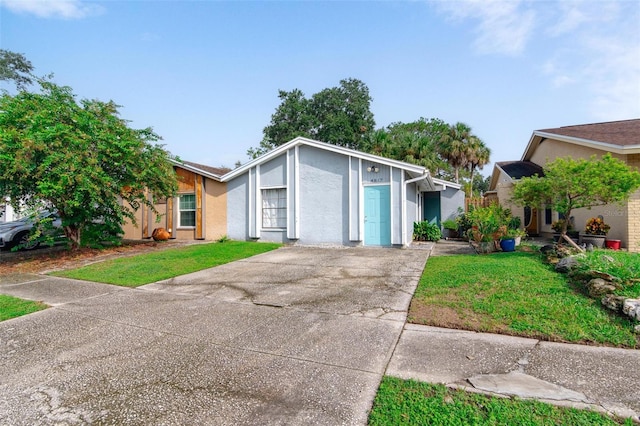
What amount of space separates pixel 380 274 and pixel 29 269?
966 centimetres

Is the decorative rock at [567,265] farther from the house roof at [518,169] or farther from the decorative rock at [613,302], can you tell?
the house roof at [518,169]

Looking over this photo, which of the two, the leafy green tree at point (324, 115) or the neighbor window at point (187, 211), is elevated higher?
the leafy green tree at point (324, 115)

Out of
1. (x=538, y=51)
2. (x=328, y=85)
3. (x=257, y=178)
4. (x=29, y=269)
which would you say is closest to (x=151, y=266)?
(x=29, y=269)

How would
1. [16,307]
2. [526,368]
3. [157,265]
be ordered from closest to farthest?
[526,368] → [16,307] → [157,265]

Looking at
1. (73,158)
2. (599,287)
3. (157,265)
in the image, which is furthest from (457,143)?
(73,158)

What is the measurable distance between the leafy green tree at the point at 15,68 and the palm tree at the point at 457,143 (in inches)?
1239

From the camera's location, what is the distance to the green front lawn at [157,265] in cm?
699

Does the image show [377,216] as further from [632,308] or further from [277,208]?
[632,308]

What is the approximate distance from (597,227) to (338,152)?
8.20 metres

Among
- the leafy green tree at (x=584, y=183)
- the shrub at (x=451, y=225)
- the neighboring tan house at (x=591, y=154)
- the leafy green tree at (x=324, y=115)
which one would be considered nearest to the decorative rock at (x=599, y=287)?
the leafy green tree at (x=584, y=183)

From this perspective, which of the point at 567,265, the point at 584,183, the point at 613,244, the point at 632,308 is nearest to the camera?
the point at 632,308

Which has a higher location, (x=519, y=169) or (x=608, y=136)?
(x=608, y=136)

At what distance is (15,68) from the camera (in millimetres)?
22438

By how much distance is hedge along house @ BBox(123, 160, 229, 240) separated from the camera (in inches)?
523
